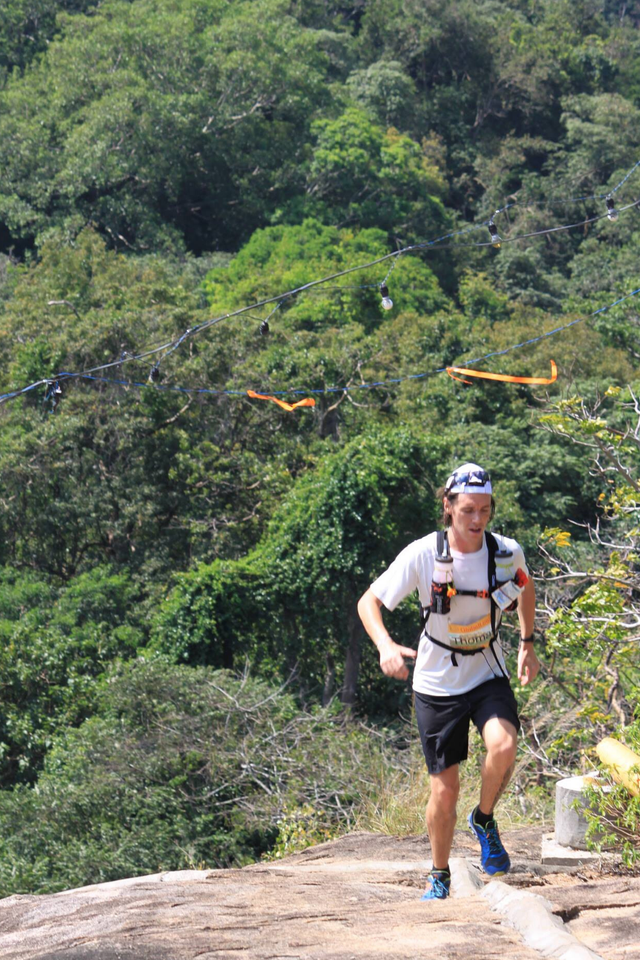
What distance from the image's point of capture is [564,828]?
4.78 metres

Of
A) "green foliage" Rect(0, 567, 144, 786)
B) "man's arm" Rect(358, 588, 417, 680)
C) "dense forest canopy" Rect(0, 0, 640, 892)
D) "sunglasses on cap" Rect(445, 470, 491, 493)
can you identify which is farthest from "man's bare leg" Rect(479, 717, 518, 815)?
"green foliage" Rect(0, 567, 144, 786)

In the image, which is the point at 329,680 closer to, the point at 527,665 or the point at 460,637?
the point at 527,665

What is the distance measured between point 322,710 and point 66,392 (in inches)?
295

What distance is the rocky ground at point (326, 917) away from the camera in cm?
294

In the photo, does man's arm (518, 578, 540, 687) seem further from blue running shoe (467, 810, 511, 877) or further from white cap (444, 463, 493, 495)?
blue running shoe (467, 810, 511, 877)

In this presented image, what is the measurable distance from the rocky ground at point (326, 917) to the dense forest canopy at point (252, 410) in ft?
4.54

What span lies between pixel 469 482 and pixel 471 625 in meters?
0.46

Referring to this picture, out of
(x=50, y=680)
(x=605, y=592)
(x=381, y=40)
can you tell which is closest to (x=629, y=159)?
(x=381, y=40)

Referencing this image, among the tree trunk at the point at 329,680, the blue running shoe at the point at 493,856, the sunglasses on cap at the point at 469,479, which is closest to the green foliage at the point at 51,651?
the tree trunk at the point at 329,680

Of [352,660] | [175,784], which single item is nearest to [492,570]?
[175,784]

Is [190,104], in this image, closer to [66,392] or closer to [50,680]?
[66,392]

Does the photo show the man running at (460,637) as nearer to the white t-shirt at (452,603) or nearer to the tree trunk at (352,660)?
the white t-shirt at (452,603)

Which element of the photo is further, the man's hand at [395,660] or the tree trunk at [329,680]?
the tree trunk at [329,680]

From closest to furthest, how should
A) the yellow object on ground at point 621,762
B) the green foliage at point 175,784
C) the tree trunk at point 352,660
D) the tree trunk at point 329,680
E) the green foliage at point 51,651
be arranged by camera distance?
1. the yellow object on ground at point 621,762
2. the green foliage at point 175,784
3. the green foliage at point 51,651
4. the tree trunk at point 352,660
5. the tree trunk at point 329,680
